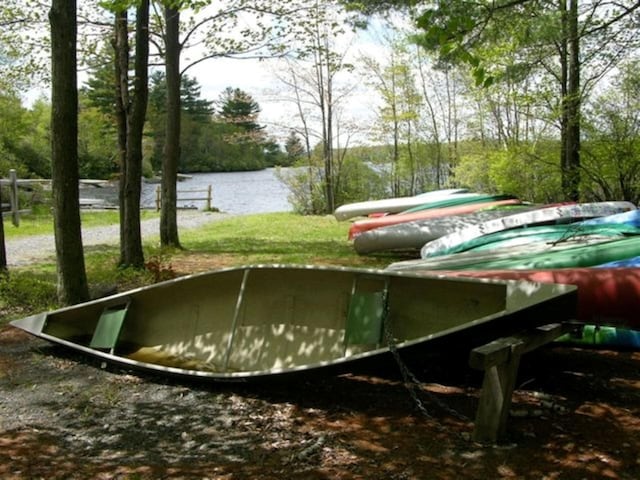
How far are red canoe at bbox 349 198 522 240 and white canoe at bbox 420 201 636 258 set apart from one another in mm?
2595

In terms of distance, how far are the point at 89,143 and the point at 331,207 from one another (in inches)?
818

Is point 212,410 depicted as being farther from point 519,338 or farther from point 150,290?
point 519,338

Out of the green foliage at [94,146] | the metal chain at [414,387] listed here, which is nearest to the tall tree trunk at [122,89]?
the metal chain at [414,387]

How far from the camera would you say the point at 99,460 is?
130 inches

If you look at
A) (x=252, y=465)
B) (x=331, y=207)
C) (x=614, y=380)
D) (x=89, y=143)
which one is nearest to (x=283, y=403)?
(x=252, y=465)

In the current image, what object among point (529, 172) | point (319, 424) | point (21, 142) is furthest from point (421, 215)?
point (21, 142)

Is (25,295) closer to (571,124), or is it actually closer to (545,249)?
Answer: (545,249)

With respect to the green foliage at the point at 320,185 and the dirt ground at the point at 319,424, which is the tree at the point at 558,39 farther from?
the green foliage at the point at 320,185

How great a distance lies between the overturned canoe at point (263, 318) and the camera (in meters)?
4.48

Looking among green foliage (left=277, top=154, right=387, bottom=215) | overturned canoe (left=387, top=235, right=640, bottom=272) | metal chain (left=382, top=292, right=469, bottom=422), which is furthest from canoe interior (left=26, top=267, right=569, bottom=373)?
green foliage (left=277, top=154, right=387, bottom=215)

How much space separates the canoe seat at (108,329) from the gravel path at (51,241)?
571 cm

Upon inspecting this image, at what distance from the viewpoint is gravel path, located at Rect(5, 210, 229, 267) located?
10.9 m

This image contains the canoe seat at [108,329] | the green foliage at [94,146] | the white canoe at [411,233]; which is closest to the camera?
the canoe seat at [108,329]

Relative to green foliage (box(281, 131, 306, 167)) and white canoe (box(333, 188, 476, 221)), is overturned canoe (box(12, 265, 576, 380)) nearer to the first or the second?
white canoe (box(333, 188, 476, 221))
